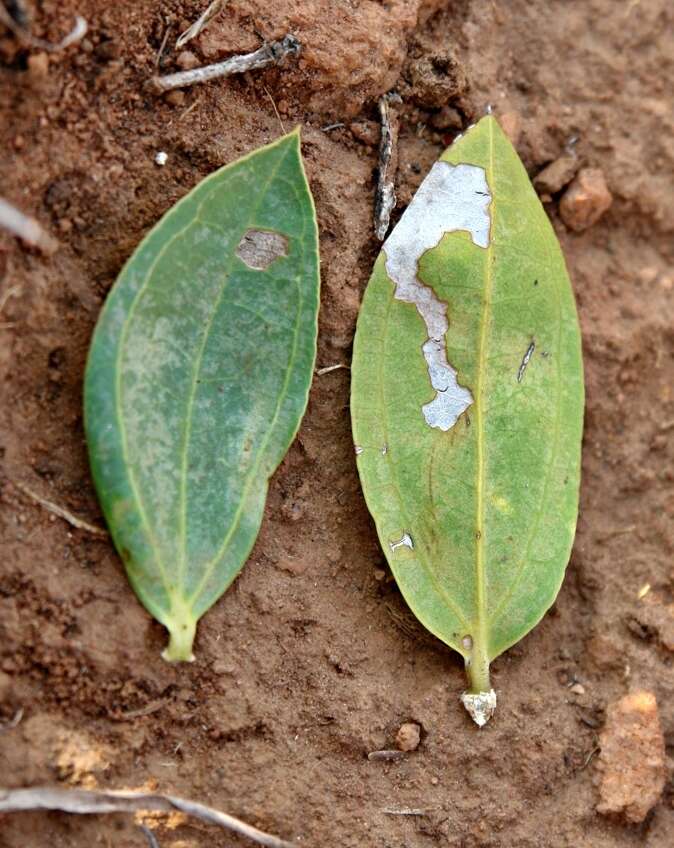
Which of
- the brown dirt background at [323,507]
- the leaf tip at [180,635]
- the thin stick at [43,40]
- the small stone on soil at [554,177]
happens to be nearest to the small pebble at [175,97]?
the brown dirt background at [323,507]

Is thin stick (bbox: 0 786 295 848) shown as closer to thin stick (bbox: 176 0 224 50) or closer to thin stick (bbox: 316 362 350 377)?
thin stick (bbox: 316 362 350 377)

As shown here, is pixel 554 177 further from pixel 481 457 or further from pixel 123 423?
pixel 123 423

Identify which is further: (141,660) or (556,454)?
(556,454)

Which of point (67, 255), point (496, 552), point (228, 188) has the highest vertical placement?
point (228, 188)

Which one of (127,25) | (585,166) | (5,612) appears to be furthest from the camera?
(585,166)

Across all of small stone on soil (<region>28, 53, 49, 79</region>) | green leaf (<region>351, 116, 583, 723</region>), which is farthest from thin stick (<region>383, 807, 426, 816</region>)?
small stone on soil (<region>28, 53, 49, 79</region>)

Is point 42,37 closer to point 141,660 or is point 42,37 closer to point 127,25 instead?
point 127,25

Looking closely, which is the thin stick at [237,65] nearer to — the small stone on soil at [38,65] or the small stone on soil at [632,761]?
the small stone on soil at [38,65]

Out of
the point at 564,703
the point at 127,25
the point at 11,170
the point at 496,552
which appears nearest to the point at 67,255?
the point at 11,170
